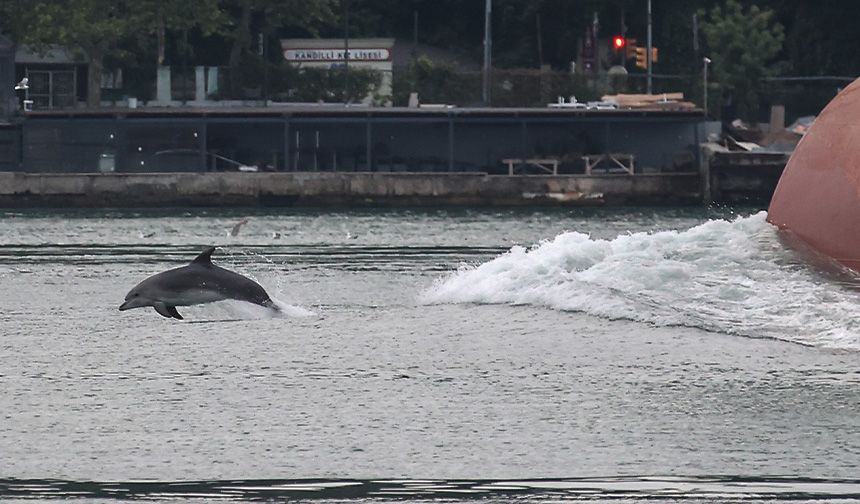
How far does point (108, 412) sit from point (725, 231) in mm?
17738

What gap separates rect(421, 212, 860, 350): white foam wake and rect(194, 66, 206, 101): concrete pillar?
61.3 metres

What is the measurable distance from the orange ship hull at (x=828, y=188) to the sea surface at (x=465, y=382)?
518 millimetres

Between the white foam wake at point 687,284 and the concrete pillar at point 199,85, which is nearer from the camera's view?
the white foam wake at point 687,284

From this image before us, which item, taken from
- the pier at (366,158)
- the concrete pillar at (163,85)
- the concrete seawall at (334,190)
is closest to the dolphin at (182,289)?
the concrete seawall at (334,190)

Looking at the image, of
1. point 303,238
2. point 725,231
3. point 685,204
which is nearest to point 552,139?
point 685,204

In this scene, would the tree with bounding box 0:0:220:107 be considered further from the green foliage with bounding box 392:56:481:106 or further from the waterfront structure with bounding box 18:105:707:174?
the green foliage with bounding box 392:56:481:106

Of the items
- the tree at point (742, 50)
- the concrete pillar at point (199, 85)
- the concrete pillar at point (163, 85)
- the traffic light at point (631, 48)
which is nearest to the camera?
the traffic light at point (631, 48)

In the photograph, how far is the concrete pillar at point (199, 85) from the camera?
102 m

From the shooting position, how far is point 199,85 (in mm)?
101875

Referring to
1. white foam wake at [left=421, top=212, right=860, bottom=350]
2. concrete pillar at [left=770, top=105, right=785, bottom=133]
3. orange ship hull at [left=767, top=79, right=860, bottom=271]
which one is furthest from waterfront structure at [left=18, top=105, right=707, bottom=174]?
orange ship hull at [left=767, top=79, right=860, bottom=271]

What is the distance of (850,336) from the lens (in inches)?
1280

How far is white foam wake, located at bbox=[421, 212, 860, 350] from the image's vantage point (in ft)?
112

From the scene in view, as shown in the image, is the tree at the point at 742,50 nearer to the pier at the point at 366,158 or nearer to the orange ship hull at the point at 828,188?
the pier at the point at 366,158

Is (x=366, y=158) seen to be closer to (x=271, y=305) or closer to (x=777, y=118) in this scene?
(x=777, y=118)
